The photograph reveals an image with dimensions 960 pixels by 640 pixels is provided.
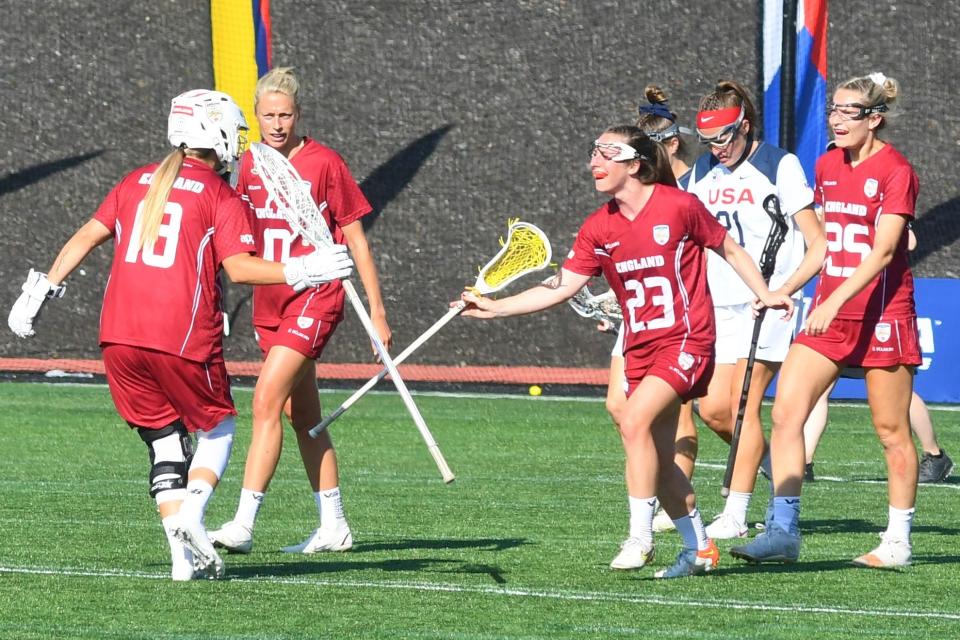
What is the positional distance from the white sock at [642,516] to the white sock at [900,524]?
3.52ft

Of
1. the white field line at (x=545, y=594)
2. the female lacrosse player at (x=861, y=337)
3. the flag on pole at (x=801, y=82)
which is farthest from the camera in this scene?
the flag on pole at (x=801, y=82)

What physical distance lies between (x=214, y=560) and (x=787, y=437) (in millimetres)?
2199

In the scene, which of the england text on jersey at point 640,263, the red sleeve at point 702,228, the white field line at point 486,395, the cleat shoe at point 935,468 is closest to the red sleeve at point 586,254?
the england text on jersey at point 640,263

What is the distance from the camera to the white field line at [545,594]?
18.1ft

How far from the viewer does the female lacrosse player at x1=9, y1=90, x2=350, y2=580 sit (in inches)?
229

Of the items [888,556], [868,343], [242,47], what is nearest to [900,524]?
[888,556]

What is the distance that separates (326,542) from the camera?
22.9 ft

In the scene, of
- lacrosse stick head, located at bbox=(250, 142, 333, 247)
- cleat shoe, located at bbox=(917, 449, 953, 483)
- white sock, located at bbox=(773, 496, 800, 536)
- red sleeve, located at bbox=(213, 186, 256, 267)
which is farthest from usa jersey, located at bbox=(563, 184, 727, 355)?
cleat shoe, located at bbox=(917, 449, 953, 483)

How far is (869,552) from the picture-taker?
6.83 m

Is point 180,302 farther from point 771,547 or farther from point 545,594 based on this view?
point 771,547

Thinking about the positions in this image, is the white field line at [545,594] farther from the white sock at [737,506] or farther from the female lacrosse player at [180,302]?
the white sock at [737,506]

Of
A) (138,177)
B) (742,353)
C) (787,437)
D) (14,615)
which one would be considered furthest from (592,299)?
(14,615)

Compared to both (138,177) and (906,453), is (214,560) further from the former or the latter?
(906,453)

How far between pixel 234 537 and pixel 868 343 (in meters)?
2.52
